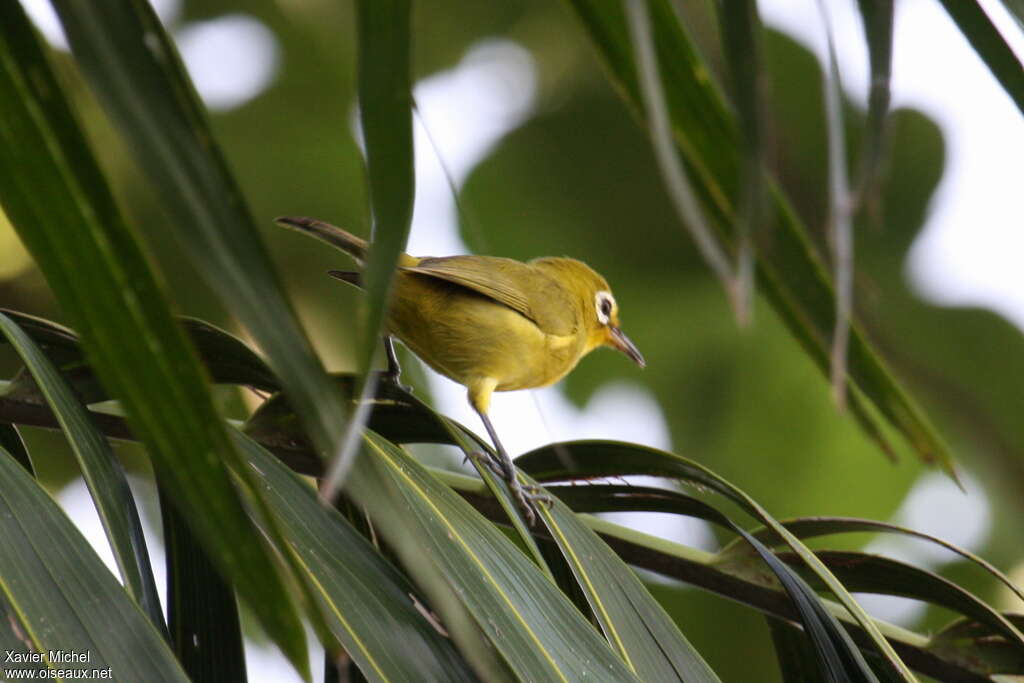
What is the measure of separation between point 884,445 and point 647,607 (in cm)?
49

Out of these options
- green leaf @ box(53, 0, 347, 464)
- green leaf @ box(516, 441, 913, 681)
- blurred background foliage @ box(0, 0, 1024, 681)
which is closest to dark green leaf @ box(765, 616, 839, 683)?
green leaf @ box(516, 441, 913, 681)

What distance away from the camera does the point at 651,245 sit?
6609 mm

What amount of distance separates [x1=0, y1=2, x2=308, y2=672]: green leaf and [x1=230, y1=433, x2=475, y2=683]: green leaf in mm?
650

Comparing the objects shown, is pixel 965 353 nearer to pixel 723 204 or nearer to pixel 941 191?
pixel 941 191

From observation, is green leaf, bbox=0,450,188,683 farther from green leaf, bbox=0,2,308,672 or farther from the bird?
the bird

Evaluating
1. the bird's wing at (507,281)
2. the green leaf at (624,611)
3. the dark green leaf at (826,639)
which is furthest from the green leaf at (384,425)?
the bird's wing at (507,281)

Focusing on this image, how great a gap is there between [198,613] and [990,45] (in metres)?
1.28

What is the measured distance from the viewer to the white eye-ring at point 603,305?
14.6ft

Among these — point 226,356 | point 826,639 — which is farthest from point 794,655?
point 226,356

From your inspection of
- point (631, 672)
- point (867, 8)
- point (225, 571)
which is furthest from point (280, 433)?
point (867, 8)

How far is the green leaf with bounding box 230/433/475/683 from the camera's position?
51.1 inches

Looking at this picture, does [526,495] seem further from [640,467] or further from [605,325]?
[605,325]

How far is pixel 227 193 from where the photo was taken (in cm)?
63

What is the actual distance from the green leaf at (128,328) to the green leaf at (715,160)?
1.51 ft
